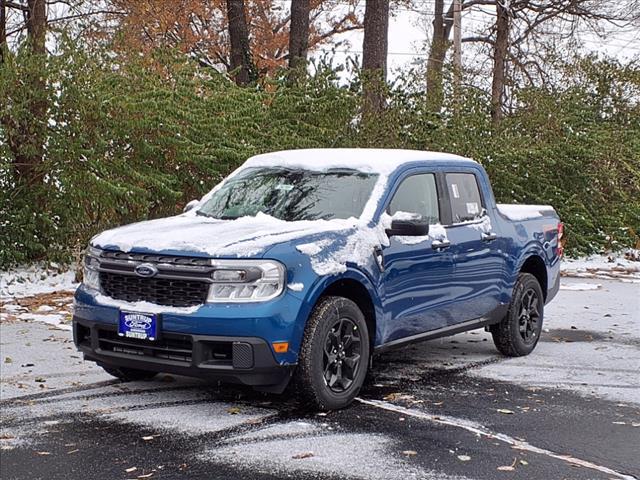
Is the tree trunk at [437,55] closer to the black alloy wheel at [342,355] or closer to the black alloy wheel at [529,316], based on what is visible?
the black alloy wheel at [529,316]

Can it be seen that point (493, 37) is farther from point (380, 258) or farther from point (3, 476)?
point (3, 476)

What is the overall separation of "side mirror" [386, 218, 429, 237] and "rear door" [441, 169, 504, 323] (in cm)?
75

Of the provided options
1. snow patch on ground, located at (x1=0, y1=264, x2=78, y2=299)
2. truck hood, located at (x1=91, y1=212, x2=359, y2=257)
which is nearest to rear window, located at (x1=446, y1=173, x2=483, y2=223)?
truck hood, located at (x1=91, y1=212, x2=359, y2=257)

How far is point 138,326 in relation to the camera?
5859mm

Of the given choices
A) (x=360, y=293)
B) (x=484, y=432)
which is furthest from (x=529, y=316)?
(x=484, y=432)

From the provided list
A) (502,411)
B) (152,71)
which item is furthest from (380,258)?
(152,71)

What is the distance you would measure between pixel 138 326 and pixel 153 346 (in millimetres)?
162

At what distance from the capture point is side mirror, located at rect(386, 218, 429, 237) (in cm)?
644

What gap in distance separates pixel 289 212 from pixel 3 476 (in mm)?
2843

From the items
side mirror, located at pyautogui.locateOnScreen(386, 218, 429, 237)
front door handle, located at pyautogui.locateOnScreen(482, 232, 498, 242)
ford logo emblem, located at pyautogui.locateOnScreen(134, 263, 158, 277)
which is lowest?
ford logo emblem, located at pyautogui.locateOnScreen(134, 263, 158, 277)

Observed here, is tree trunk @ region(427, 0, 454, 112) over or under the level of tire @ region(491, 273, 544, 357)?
over

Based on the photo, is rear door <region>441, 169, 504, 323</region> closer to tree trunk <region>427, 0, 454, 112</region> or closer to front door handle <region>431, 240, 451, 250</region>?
front door handle <region>431, 240, 451, 250</region>

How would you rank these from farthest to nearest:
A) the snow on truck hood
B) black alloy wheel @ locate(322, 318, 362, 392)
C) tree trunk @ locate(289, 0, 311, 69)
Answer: tree trunk @ locate(289, 0, 311, 69) < black alloy wheel @ locate(322, 318, 362, 392) < the snow on truck hood

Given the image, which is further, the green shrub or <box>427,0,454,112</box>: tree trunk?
<box>427,0,454,112</box>: tree trunk
